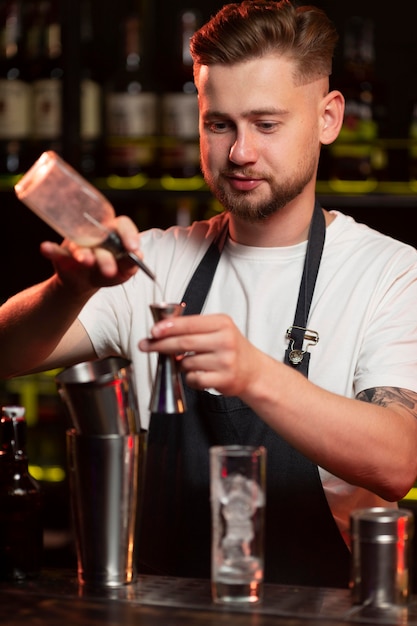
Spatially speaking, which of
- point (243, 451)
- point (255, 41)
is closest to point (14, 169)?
point (255, 41)

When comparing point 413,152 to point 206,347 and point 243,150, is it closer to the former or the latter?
point 243,150

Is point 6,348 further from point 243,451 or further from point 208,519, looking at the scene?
point 243,451

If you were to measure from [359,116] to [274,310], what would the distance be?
992 millimetres

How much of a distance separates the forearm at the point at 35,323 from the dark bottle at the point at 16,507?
0.32 metres

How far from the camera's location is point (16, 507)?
143 centimetres

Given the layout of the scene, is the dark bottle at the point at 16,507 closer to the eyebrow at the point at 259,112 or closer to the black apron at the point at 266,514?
the black apron at the point at 266,514

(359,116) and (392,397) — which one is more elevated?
(359,116)

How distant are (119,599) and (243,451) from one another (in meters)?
0.26

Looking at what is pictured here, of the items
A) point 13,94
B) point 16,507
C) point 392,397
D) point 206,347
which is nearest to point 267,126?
point 392,397

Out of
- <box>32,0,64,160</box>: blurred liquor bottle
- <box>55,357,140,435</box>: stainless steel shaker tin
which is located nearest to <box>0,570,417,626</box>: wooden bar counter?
<box>55,357,140,435</box>: stainless steel shaker tin

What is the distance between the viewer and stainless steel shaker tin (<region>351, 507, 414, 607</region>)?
4.10ft

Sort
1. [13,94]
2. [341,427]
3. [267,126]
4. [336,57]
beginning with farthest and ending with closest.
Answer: [336,57]
[13,94]
[267,126]
[341,427]

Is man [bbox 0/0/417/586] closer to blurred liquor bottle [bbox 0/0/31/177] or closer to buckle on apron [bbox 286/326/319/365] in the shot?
buckle on apron [bbox 286/326/319/365]

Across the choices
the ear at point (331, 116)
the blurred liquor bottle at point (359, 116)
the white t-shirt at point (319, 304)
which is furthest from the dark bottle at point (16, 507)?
the blurred liquor bottle at point (359, 116)
